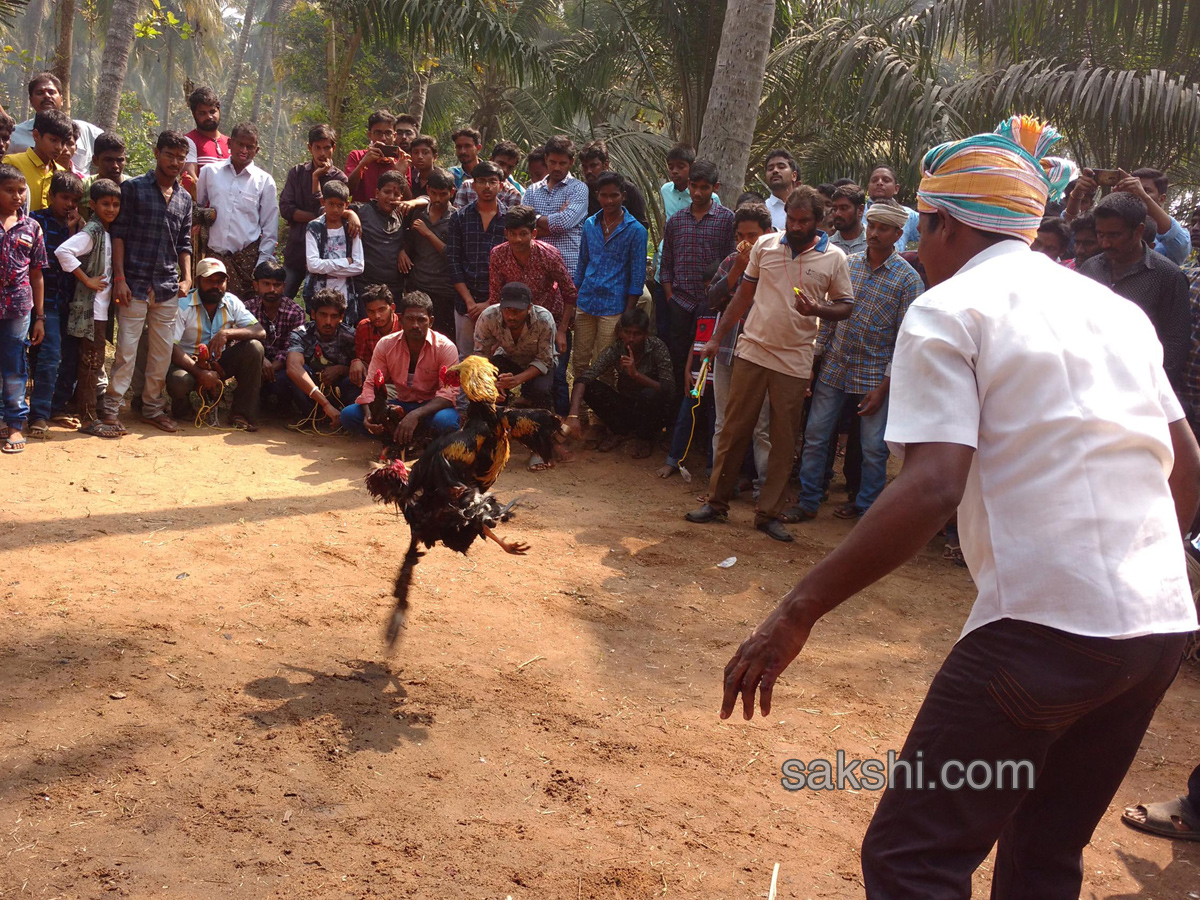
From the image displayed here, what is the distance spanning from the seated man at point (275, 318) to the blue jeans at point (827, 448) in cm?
463

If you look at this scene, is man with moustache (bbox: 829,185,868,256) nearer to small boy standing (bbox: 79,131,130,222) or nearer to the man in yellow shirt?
small boy standing (bbox: 79,131,130,222)

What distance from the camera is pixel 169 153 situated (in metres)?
7.96

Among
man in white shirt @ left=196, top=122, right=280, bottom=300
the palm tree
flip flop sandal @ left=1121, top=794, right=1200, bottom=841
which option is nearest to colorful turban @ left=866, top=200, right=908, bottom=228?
the palm tree

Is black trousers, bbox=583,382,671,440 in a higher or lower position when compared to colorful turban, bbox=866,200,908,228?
lower

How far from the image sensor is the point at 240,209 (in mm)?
9164

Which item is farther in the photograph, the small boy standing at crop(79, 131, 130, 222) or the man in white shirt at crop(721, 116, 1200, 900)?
the small boy standing at crop(79, 131, 130, 222)

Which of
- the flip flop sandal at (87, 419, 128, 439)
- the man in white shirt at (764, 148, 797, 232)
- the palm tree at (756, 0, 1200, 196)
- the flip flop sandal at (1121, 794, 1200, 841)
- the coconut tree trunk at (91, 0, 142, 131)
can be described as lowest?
the flip flop sandal at (1121, 794, 1200, 841)

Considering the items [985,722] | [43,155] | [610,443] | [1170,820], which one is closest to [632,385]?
[610,443]

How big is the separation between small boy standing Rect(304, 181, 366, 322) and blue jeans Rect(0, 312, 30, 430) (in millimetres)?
2418

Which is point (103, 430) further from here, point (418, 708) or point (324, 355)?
point (418, 708)

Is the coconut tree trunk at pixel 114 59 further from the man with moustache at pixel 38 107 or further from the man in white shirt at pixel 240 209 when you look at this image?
the man in white shirt at pixel 240 209

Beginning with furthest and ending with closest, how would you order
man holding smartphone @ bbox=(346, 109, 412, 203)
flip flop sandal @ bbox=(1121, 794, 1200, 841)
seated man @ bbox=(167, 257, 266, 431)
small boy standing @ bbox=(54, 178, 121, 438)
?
man holding smartphone @ bbox=(346, 109, 412, 203) → seated man @ bbox=(167, 257, 266, 431) → small boy standing @ bbox=(54, 178, 121, 438) → flip flop sandal @ bbox=(1121, 794, 1200, 841)

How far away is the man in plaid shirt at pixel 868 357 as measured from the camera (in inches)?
284

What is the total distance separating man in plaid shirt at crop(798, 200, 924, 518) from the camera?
7.21 meters
